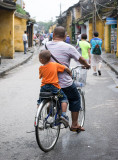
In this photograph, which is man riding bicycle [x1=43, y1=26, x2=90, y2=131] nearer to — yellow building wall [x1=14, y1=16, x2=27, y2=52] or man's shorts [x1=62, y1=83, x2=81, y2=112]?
man's shorts [x1=62, y1=83, x2=81, y2=112]

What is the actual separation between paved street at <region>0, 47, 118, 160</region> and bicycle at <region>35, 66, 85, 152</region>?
0.44 feet

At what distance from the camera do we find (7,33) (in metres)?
21.8

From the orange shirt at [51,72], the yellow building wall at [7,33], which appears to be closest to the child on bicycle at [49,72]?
the orange shirt at [51,72]

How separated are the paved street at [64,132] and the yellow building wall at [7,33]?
1273 cm

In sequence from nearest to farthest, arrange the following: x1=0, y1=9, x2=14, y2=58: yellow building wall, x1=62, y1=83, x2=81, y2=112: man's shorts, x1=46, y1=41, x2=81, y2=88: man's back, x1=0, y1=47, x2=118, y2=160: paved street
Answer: x1=0, y1=47, x2=118, y2=160: paved street
x1=46, y1=41, x2=81, y2=88: man's back
x1=62, y1=83, x2=81, y2=112: man's shorts
x1=0, y1=9, x2=14, y2=58: yellow building wall

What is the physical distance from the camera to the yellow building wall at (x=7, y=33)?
21.5 m

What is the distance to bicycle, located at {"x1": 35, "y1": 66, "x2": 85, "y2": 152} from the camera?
4.09m

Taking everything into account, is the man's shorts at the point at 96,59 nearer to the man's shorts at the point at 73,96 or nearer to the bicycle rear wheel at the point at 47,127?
the man's shorts at the point at 73,96

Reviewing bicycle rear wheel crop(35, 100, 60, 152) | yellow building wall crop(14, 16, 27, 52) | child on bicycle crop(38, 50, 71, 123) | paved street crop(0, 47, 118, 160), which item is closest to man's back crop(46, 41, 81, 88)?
child on bicycle crop(38, 50, 71, 123)

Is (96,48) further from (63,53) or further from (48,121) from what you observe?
(48,121)

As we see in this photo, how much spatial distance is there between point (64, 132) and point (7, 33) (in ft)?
56.8

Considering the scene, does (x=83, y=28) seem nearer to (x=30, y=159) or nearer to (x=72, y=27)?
(x=72, y=27)

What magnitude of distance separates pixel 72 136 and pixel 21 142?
2.66 ft

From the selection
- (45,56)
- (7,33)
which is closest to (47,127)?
(45,56)
